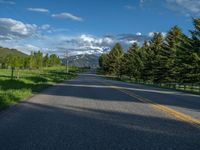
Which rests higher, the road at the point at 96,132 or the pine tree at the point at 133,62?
the pine tree at the point at 133,62

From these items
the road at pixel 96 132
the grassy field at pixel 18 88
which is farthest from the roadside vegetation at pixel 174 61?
the road at pixel 96 132

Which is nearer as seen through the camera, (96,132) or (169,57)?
(96,132)

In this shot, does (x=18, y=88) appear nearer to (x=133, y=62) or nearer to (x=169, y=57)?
(x=169, y=57)

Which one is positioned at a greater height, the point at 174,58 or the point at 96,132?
the point at 174,58

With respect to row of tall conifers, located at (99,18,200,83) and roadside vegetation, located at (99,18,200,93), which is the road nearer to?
roadside vegetation, located at (99,18,200,93)

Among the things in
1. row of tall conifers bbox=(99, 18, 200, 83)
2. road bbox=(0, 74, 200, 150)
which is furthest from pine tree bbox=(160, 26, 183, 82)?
road bbox=(0, 74, 200, 150)

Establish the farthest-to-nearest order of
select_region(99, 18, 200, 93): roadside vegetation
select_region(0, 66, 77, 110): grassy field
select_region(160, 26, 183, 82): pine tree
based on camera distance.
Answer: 1. select_region(160, 26, 183, 82): pine tree
2. select_region(99, 18, 200, 93): roadside vegetation
3. select_region(0, 66, 77, 110): grassy field

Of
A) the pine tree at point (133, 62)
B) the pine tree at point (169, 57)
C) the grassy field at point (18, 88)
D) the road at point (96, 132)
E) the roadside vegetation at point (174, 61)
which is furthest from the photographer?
→ the pine tree at point (133, 62)

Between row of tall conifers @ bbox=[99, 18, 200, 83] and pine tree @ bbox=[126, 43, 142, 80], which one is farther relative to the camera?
pine tree @ bbox=[126, 43, 142, 80]

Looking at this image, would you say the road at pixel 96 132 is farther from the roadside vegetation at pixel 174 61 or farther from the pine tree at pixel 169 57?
the pine tree at pixel 169 57

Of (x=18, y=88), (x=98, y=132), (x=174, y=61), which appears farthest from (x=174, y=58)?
(x=98, y=132)

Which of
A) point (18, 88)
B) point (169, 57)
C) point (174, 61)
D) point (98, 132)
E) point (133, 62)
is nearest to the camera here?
point (98, 132)

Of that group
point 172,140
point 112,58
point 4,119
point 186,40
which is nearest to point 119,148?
point 172,140

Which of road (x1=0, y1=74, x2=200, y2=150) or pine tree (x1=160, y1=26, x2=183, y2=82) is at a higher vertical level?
pine tree (x1=160, y1=26, x2=183, y2=82)
